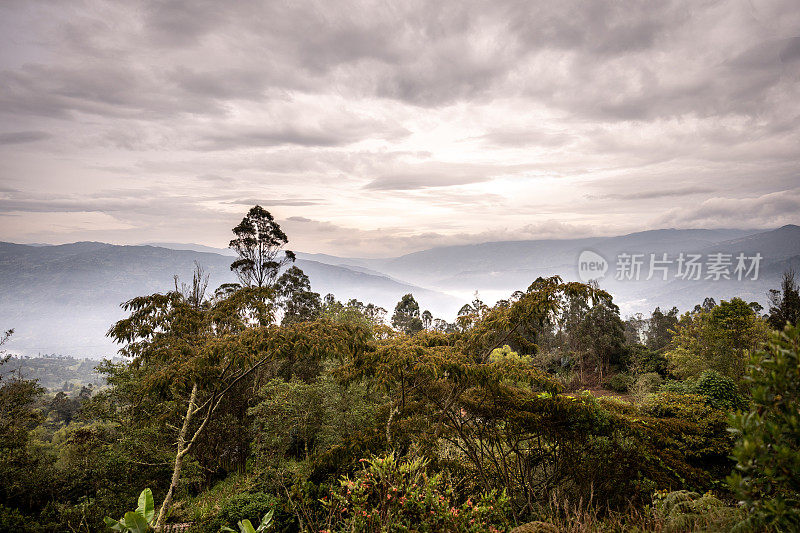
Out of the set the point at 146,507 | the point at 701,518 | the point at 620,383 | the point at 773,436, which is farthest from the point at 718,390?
the point at 620,383

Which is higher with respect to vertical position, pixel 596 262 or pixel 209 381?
pixel 596 262

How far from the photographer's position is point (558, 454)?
6.07 metres

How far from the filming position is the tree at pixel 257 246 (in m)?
21.1

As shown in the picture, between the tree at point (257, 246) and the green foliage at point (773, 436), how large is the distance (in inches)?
839

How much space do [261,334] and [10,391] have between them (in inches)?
520

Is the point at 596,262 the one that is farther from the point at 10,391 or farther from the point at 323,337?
the point at 10,391

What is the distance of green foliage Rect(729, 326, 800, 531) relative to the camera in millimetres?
1869

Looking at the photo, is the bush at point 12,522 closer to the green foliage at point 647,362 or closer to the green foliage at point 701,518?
the green foliage at point 701,518

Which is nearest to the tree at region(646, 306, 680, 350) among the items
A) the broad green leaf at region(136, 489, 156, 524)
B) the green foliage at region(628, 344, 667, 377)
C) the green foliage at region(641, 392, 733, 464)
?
the green foliage at region(628, 344, 667, 377)

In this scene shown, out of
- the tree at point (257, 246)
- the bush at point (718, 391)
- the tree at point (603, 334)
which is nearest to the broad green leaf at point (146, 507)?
the bush at point (718, 391)

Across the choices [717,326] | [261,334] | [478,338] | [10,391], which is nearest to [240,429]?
[10,391]

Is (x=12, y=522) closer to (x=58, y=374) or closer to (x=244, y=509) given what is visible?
(x=244, y=509)

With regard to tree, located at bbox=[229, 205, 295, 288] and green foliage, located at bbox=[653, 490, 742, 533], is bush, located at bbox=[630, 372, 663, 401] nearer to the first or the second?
green foliage, located at bbox=[653, 490, 742, 533]

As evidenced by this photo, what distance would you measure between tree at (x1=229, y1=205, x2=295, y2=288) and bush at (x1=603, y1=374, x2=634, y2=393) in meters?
23.9
